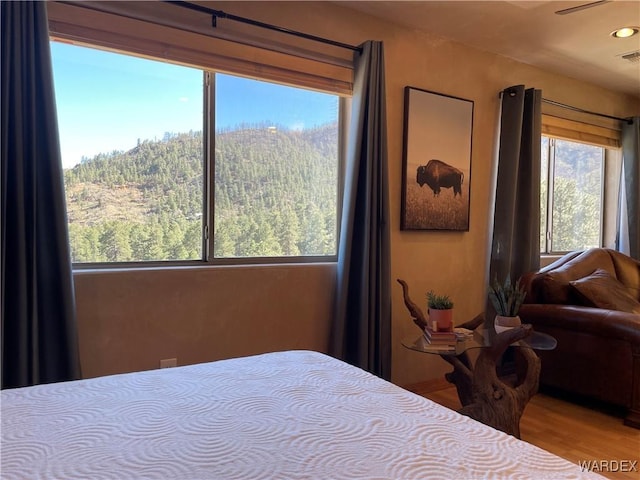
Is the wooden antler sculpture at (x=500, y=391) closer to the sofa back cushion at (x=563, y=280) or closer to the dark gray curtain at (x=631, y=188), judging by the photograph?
the sofa back cushion at (x=563, y=280)

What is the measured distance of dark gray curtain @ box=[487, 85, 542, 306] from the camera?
358 centimetres

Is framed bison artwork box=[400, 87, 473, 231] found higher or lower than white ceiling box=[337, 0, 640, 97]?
lower

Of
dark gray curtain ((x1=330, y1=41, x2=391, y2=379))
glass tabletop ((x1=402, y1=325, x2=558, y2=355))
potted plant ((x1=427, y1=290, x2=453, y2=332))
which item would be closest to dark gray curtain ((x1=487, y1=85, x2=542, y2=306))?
glass tabletop ((x1=402, y1=325, x2=558, y2=355))

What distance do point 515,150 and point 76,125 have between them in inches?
119

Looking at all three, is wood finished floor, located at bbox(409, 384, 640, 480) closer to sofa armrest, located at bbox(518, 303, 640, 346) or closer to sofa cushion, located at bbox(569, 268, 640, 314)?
sofa armrest, located at bbox(518, 303, 640, 346)

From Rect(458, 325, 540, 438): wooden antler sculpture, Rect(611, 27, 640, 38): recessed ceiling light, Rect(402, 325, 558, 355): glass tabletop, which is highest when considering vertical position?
Rect(611, 27, 640, 38): recessed ceiling light

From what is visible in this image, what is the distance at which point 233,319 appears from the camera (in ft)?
8.38

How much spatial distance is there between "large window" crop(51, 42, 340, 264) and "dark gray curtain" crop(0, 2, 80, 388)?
0.23 meters

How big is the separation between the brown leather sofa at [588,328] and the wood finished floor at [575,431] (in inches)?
4.5

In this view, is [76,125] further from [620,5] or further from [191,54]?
[620,5]

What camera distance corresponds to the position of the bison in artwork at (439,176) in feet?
10.6

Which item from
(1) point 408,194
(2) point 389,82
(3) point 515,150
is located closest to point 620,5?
(3) point 515,150

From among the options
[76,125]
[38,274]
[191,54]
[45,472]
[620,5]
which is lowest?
[45,472]

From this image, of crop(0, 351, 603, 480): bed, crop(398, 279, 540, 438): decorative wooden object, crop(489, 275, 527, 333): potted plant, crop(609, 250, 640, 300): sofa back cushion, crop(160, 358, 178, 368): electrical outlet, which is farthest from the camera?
crop(609, 250, 640, 300): sofa back cushion
